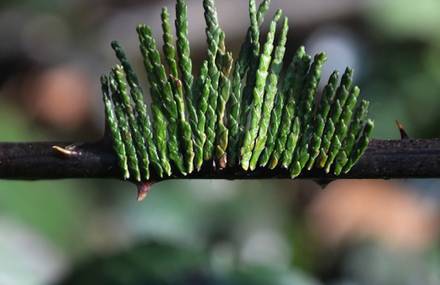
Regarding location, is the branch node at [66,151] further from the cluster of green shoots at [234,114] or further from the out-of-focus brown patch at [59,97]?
the out-of-focus brown patch at [59,97]

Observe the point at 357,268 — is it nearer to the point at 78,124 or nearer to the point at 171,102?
the point at 78,124

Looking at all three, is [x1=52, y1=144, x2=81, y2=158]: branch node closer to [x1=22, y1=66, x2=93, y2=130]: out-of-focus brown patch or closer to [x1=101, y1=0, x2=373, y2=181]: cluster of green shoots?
[x1=101, y1=0, x2=373, y2=181]: cluster of green shoots

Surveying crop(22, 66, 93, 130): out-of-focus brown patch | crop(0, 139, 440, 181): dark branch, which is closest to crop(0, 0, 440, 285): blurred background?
crop(22, 66, 93, 130): out-of-focus brown patch

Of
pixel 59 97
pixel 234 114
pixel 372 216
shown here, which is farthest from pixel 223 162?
pixel 59 97

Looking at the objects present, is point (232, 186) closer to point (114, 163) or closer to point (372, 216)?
point (372, 216)

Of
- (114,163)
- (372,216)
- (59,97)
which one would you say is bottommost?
(372,216)

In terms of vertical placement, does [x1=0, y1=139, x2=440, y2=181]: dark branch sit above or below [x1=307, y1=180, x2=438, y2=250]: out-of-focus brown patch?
above
